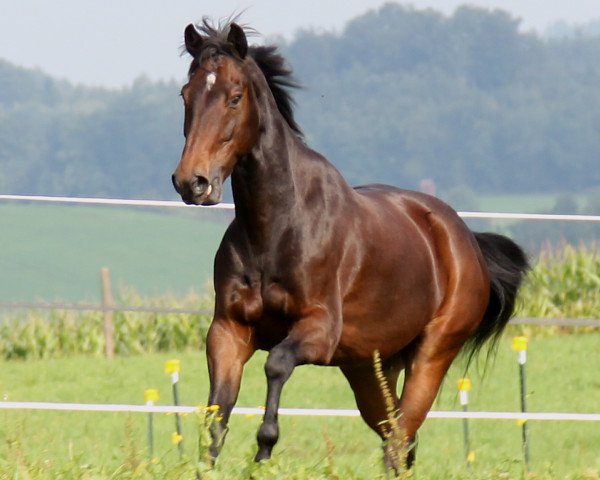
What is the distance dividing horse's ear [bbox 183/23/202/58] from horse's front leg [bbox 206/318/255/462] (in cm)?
101

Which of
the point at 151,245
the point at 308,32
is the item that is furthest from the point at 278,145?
the point at 308,32

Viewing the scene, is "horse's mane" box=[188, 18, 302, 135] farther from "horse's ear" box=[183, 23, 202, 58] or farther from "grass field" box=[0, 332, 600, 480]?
"grass field" box=[0, 332, 600, 480]

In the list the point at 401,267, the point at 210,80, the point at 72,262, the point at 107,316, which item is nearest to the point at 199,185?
the point at 210,80

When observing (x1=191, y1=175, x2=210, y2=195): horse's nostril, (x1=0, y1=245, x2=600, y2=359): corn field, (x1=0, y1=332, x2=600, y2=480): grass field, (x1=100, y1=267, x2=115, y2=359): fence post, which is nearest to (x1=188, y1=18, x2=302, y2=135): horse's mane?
(x1=191, y1=175, x2=210, y2=195): horse's nostril

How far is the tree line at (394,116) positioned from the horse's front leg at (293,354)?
237 feet

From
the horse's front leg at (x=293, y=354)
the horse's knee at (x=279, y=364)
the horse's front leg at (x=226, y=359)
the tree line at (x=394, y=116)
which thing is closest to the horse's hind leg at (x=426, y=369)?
the horse's front leg at (x=293, y=354)

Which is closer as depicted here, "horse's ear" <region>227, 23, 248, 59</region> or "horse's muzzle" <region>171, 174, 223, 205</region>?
"horse's muzzle" <region>171, 174, 223, 205</region>

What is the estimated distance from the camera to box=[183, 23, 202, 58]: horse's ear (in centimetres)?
542

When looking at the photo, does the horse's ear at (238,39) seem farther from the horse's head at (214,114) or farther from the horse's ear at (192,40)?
the horse's ear at (192,40)

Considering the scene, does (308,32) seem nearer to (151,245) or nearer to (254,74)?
(151,245)

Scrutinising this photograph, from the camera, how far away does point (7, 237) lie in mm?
18609

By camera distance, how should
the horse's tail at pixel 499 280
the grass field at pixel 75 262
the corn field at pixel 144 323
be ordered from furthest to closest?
the grass field at pixel 75 262 < the corn field at pixel 144 323 < the horse's tail at pixel 499 280

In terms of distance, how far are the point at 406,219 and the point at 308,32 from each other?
94.1 metres

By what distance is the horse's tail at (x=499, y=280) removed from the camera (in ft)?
24.3
